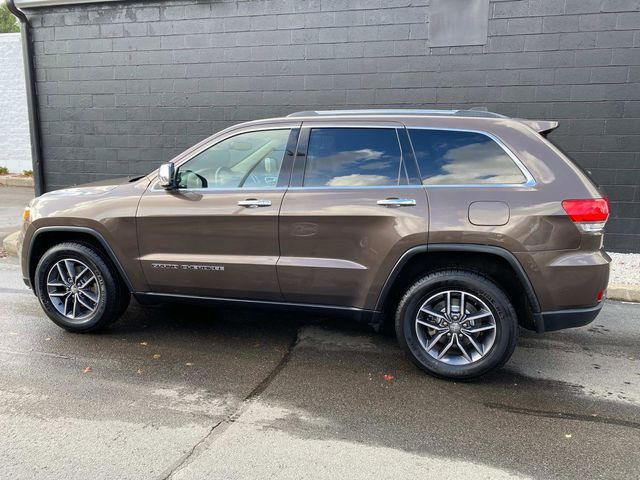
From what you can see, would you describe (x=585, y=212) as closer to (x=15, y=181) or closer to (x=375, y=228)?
(x=375, y=228)

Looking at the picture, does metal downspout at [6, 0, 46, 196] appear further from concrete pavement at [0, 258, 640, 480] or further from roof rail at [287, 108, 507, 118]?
roof rail at [287, 108, 507, 118]

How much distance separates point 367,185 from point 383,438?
5.73 feet

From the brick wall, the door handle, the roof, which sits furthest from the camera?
the brick wall

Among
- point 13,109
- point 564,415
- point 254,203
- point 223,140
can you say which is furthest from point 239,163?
point 13,109

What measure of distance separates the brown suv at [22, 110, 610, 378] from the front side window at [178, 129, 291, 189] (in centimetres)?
1

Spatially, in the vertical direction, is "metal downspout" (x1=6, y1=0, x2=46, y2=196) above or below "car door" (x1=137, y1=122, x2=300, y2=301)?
above

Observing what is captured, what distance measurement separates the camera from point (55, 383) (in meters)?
3.76

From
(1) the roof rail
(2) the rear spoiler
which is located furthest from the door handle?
(2) the rear spoiler

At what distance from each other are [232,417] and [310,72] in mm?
6132

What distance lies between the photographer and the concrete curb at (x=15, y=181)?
1381 centimetres

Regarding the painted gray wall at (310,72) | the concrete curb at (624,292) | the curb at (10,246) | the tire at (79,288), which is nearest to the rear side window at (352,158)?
the tire at (79,288)

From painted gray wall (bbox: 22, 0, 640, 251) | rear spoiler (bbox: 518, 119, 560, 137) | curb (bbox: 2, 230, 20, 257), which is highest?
painted gray wall (bbox: 22, 0, 640, 251)

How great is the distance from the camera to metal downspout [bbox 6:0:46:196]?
30.6ft

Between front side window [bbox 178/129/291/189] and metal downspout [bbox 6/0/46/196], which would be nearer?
front side window [bbox 178/129/291/189]
